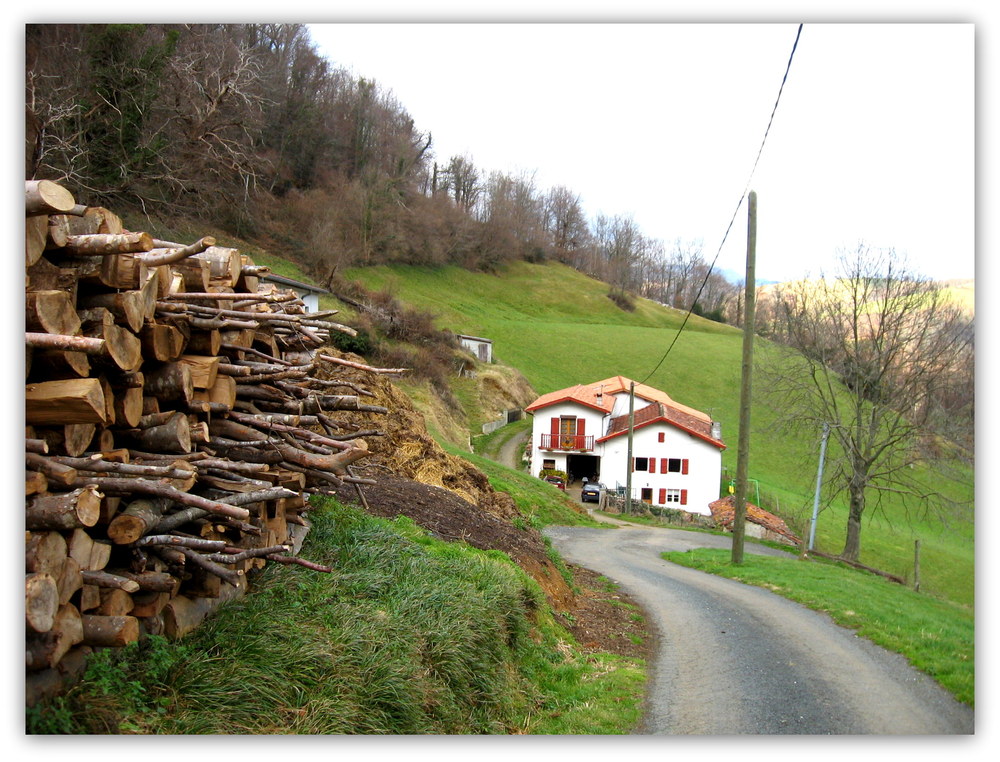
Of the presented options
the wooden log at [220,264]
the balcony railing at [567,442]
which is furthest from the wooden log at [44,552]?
the balcony railing at [567,442]

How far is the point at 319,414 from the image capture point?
6727 mm

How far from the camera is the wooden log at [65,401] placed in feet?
13.0

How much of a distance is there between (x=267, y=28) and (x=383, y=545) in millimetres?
6912

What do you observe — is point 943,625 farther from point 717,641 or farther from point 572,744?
point 572,744

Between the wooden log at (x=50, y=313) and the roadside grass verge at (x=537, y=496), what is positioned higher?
the wooden log at (x=50, y=313)

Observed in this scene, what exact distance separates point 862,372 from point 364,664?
2191 cm

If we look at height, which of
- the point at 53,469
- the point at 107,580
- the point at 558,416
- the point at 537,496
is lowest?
the point at 537,496

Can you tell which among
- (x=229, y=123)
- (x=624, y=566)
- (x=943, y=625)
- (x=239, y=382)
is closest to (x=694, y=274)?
(x=624, y=566)

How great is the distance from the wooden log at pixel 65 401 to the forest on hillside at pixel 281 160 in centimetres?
306

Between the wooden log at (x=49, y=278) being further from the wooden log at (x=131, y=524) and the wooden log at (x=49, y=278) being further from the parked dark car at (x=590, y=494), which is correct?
the parked dark car at (x=590, y=494)

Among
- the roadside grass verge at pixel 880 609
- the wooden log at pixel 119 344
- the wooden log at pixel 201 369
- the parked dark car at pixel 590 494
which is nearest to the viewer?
the wooden log at pixel 119 344

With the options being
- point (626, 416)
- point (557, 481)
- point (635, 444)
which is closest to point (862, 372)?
point (635, 444)

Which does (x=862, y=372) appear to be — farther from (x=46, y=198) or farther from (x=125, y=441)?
(x=46, y=198)

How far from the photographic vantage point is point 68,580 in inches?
147
